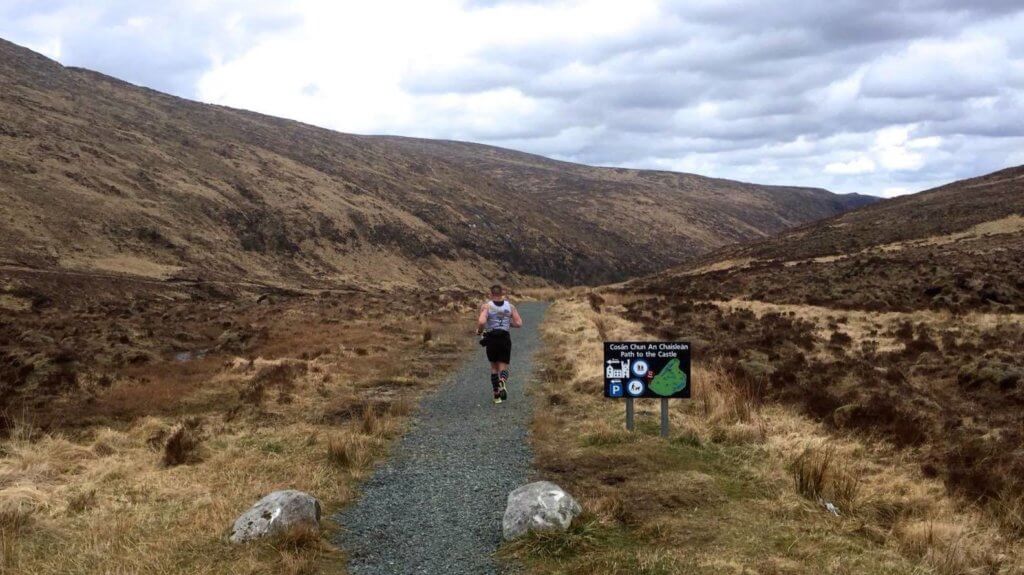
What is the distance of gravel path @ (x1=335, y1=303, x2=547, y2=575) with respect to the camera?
604cm

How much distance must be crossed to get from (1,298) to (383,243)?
5405 cm

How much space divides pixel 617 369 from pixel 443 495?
3.30m

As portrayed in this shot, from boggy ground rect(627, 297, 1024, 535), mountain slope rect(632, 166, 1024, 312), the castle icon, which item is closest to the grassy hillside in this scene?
boggy ground rect(627, 297, 1024, 535)

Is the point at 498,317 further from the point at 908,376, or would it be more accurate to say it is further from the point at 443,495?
the point at 908,376

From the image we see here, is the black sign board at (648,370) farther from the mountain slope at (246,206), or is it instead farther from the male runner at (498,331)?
the mountain slope at (246,206)

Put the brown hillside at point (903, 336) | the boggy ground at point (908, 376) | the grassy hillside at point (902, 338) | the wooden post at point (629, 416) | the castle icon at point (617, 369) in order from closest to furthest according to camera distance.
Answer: the boggy ground at point (908, 376)
the castle icon at point (617, 369)
the grassy hillside at point (902, 338)
the wooden post at point (629, 416)
the brown hillside at point (903, 336)

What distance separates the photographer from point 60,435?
1098 centimetres

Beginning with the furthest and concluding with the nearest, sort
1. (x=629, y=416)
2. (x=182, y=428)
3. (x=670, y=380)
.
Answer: (x=629, y=416) < (x=182, y=428) < (x=670, y=380)

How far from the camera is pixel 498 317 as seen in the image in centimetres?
1265

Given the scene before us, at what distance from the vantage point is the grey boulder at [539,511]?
6.24 meters

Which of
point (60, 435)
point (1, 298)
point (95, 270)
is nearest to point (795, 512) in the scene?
point (60, 435)

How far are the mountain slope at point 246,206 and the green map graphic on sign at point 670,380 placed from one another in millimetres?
44316

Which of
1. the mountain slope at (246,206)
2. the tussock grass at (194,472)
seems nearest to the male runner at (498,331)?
the tussock grass at (194,472)

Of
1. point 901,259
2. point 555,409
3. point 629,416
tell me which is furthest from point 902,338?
point 901,259
